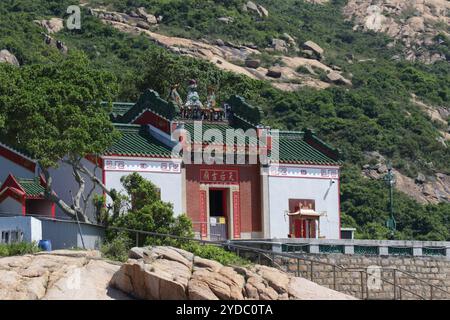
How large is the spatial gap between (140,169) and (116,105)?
819cm

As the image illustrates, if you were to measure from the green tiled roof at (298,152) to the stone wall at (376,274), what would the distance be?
620 centimetres

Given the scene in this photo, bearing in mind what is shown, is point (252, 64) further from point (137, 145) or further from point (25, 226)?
point (25, 226)

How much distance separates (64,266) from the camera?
40.7 meters

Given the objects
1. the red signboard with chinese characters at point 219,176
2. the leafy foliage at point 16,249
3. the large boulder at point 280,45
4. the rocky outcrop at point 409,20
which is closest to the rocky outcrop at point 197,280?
the leafy foliage at point 16,249

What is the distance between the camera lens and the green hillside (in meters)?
87.0

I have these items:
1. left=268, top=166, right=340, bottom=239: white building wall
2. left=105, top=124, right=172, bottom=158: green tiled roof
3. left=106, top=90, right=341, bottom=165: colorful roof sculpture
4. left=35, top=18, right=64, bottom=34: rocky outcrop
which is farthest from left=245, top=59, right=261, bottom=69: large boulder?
left=105, top=124, right=172, bottom=158: green tiled roof

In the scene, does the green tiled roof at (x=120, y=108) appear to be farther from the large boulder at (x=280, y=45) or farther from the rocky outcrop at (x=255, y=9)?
the rocky outcrop at (x=255, y=9)

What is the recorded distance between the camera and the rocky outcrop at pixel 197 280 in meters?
39.2

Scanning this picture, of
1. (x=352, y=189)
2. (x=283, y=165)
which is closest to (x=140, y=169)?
(x=283, y=165)

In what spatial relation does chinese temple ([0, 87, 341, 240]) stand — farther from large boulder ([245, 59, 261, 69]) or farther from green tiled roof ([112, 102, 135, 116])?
large boulder ([245, 59, 261, 69])

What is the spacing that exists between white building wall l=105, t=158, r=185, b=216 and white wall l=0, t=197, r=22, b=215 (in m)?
3.74

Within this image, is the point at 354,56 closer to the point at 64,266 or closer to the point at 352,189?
the point at 352,189

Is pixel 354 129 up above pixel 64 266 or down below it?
above

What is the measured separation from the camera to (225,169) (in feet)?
186
